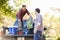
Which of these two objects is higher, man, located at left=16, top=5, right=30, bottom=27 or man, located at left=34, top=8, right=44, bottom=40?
man, located at left=16, top=5, right=30, bottom=27

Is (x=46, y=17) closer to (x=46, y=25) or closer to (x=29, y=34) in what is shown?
(x=46, y=25)

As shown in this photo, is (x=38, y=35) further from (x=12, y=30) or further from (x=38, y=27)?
(x=12, y=30)

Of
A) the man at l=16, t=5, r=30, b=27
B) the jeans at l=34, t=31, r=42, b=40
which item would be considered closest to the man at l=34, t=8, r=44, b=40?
the jeans at l=34, t=31, r=42, b=40

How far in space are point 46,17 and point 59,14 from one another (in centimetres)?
14

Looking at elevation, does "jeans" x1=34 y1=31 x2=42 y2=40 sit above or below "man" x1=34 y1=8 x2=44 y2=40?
below

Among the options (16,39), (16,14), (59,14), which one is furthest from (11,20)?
(59,14)

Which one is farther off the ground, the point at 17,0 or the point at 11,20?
the point at 17,0

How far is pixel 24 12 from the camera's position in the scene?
1.77m

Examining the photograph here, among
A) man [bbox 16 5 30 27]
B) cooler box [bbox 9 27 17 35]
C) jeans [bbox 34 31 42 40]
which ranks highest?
man [bbox 16 5 30 27]

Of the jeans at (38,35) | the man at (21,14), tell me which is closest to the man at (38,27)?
the jeans at (38,35)

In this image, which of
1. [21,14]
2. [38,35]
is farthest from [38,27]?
[21,14]

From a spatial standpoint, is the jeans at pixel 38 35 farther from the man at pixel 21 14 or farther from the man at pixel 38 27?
the man at pixel 21 14

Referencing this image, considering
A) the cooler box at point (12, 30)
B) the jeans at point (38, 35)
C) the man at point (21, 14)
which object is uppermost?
the man at point (21, 14)

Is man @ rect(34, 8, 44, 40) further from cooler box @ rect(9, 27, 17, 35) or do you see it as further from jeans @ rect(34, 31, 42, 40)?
cooler box @ rect(9, 27, 17, 35)
